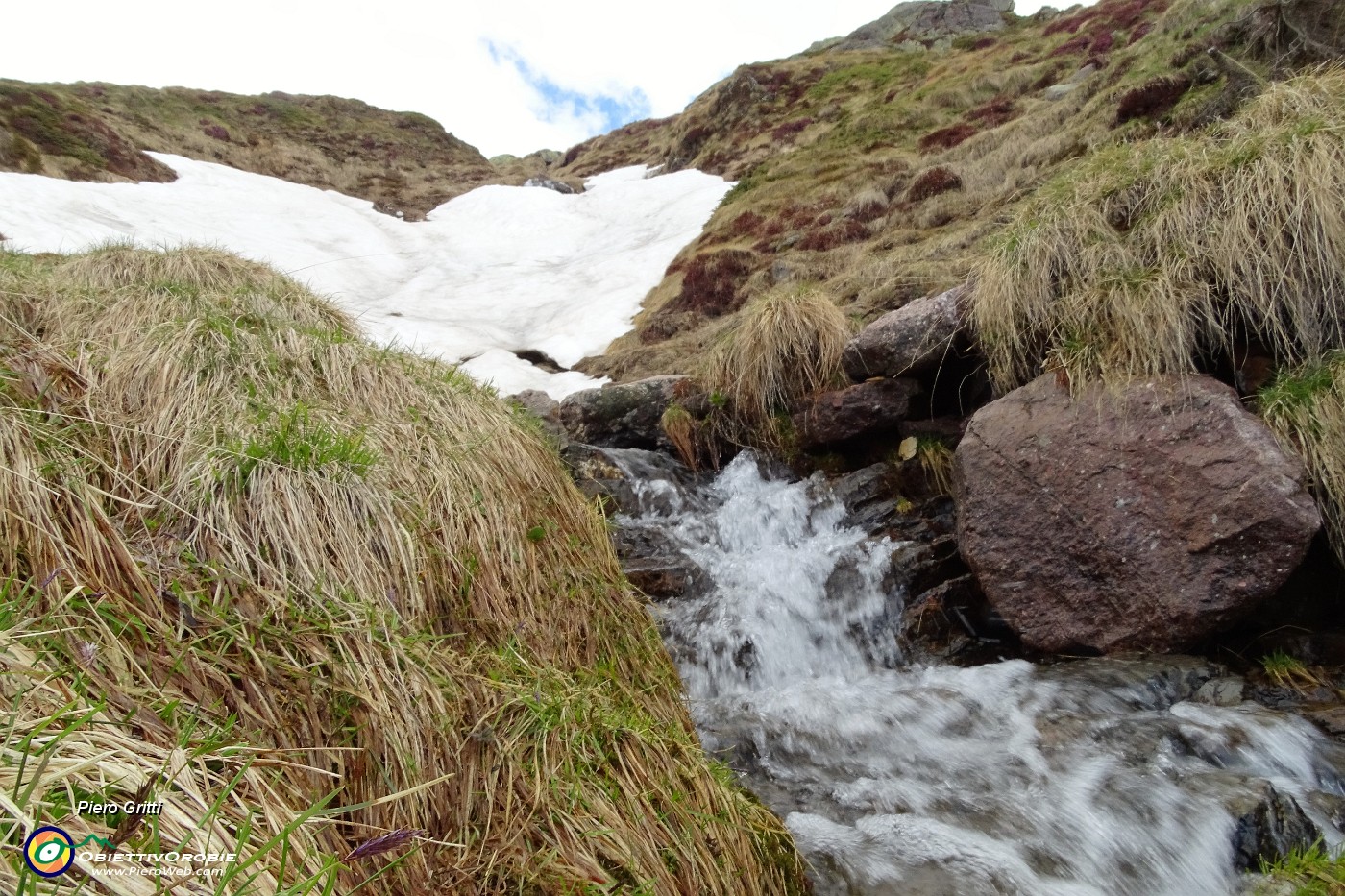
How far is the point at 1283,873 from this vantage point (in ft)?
7.36

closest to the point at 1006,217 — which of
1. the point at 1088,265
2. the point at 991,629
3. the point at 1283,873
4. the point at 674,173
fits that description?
the point at 1088,265

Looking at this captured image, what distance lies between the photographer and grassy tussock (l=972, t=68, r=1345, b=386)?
12.4 ft

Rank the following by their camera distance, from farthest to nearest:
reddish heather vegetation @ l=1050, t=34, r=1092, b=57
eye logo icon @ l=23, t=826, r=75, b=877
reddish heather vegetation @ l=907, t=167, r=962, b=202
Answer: reddish heather vegetation @ l=1050, t=34, r=1092, b=57, reddish heather vegetation @ l=907, t=167, r=962, b=202, eye logo icon @ l=23, t=826, r=75, b=877

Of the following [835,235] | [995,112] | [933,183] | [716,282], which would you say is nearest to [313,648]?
[835,235]

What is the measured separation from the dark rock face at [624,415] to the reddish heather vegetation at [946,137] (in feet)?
45.6

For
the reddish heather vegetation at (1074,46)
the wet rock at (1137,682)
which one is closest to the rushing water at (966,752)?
the wet rock at (1137,682)

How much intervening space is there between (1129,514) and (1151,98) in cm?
934

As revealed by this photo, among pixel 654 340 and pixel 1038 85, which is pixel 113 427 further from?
pixel 1038 85

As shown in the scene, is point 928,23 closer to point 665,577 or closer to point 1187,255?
point 1187,255

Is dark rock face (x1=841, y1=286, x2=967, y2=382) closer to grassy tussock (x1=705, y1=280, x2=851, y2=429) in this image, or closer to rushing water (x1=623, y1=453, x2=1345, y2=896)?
grassy tussock (x1=705, y1=280, x2=851, y2=429)

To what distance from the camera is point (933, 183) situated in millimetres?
13312

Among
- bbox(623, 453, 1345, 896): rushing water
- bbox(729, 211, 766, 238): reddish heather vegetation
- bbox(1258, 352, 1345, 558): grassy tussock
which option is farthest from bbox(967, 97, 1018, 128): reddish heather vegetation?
bbox(623, 453, 1345, 896): rushing water

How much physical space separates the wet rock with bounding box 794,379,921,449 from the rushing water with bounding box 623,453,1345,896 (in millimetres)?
1315

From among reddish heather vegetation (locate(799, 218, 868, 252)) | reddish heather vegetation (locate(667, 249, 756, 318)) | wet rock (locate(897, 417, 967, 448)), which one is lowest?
wet rock (locate(897, 417, 967, 448))
